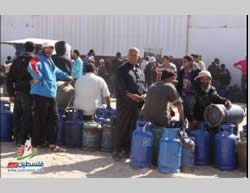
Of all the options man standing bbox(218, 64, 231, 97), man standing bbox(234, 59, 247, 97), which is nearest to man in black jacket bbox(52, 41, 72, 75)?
man standing bbox(234, 59, 247, 97)

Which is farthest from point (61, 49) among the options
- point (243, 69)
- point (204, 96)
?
point (243, 69)

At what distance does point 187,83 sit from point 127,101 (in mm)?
1663

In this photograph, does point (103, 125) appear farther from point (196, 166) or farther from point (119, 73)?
point (196, 166)

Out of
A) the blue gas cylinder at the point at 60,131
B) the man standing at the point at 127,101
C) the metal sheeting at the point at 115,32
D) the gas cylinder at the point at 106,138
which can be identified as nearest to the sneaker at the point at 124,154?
the man standing at the point at 127,101

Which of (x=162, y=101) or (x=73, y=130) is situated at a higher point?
(x=162, y=101)

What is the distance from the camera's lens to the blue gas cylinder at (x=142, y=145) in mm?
5691

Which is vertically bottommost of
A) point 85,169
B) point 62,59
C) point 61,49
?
point 85,169

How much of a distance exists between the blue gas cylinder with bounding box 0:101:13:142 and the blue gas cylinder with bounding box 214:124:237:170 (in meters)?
3.67

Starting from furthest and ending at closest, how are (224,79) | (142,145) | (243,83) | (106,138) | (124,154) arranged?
(224,79)
(243,83)
(106,138)
(124,154)
(142,145)

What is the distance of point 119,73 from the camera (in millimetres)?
6254

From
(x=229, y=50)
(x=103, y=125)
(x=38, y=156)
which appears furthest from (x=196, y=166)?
(x=229, y=50)

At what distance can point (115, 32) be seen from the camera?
1839 cm

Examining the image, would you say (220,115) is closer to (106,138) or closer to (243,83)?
(106,138)

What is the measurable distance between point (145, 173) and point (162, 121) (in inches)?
33.8
